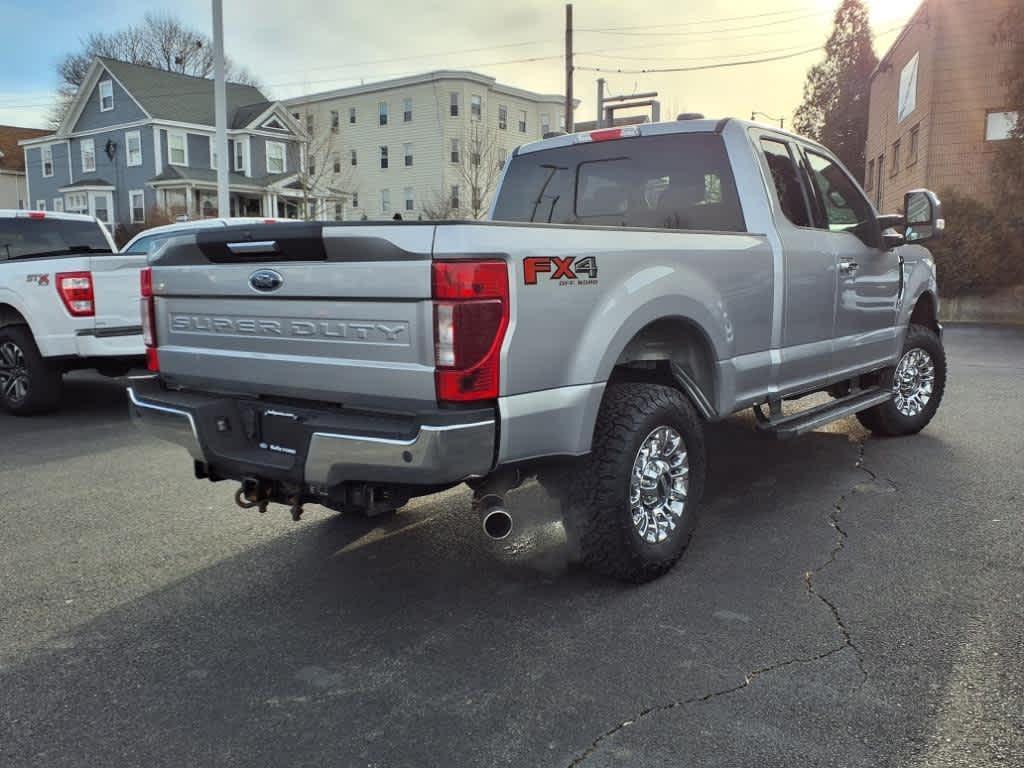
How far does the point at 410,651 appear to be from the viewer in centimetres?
322

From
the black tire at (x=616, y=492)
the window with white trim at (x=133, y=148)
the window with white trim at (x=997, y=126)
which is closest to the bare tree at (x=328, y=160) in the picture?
the window with white trim at (x=133, y=148)

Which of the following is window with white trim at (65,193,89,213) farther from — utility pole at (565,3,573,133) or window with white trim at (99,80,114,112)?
utility pole at (565,3,573,133)

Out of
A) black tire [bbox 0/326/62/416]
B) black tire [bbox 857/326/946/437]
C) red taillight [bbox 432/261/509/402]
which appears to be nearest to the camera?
red taillight [bbox 432/261/509/402]

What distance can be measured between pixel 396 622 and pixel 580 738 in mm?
1089

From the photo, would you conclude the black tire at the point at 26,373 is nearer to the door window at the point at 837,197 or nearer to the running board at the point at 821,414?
the running board at the point at 821,414

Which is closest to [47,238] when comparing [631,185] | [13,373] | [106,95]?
[13,373]

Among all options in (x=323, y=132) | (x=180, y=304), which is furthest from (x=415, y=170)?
(x=180, y=304)

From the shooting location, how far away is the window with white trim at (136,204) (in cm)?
3838

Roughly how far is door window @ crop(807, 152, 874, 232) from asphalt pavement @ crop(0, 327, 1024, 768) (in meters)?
1.66

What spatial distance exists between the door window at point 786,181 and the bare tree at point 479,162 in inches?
1432

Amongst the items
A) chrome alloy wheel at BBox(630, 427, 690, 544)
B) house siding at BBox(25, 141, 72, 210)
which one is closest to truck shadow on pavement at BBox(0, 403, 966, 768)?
chrome alloy wheel at BBox(630, 427, 690, 544)

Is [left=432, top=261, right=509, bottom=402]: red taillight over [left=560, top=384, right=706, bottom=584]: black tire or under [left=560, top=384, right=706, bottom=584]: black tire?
over

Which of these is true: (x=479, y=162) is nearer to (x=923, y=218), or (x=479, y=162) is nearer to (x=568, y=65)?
(x=568, y=65)

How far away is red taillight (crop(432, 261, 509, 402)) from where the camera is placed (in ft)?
9.48
